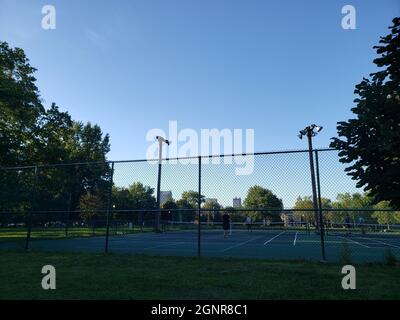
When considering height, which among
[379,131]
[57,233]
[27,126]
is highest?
[27,126]

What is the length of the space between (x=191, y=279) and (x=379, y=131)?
5.36 meters

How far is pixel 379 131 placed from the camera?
7.45 metres

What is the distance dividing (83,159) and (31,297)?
61.7 meters

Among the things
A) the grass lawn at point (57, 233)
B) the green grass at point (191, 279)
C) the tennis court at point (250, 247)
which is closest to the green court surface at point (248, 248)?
the tennis court at point (250, 247)

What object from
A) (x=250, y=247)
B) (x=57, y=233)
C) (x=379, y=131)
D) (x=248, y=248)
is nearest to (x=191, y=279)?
(x=379, y=131)

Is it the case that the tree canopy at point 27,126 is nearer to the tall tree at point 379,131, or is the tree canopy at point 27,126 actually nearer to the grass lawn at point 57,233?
the grass lawn at point 57,233

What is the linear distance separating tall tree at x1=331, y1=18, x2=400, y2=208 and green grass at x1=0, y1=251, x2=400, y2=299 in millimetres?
2148

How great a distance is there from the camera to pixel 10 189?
15883 millimetres

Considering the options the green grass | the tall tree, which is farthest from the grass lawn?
the tall tree

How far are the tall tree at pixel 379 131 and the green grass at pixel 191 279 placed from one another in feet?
7.05

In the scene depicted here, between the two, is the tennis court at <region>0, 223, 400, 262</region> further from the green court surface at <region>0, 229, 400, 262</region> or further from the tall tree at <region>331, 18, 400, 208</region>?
the tall tree at <region>331, 18, 400, 208</region>

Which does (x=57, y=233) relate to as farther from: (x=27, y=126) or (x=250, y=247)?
(x=250, y=247)

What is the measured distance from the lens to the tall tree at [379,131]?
7.27 m

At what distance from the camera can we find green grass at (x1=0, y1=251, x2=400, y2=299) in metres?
5.99
